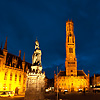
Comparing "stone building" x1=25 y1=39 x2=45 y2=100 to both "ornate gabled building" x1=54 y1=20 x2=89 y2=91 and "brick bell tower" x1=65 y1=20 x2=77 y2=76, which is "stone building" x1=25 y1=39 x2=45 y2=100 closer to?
"ornate gabled building" x1=54 y1=20 x2=89 y2=91

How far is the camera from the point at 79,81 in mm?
89875

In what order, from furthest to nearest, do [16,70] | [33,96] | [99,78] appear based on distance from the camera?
[99,78] < [16,70] < [33,96]

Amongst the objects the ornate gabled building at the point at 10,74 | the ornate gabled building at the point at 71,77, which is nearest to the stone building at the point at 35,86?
the ornate gabled building at the point at 10,74

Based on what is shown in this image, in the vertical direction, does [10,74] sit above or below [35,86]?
above

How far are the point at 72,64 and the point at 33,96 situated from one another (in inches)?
2965

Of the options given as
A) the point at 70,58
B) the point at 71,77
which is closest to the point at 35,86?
the point at 71,77

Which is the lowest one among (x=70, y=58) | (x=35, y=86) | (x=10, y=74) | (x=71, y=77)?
(x=71, y=77)

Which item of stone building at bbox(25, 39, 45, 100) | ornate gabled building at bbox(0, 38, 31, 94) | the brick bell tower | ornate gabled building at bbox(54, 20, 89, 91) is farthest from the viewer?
the brick bell tower

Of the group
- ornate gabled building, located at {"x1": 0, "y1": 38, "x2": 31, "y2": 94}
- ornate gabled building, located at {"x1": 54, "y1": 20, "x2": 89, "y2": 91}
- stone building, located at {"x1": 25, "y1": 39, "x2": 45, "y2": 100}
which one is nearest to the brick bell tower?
ornate gabled building, located at {"x1": 54, "y1": 20, "x2": 89, "y2": 91}

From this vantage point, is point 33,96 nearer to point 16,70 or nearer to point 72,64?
point 16,70

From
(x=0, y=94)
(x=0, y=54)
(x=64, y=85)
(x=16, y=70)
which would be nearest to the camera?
(x=0, y=94)

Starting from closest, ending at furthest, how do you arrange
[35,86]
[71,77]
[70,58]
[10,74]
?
1. [35,86]
2. [10,74]
3. [71,77]
4. [70,58]

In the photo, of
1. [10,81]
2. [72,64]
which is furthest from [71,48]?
[10,81]

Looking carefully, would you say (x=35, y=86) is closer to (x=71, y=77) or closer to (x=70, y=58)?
(x=71, y=77)
